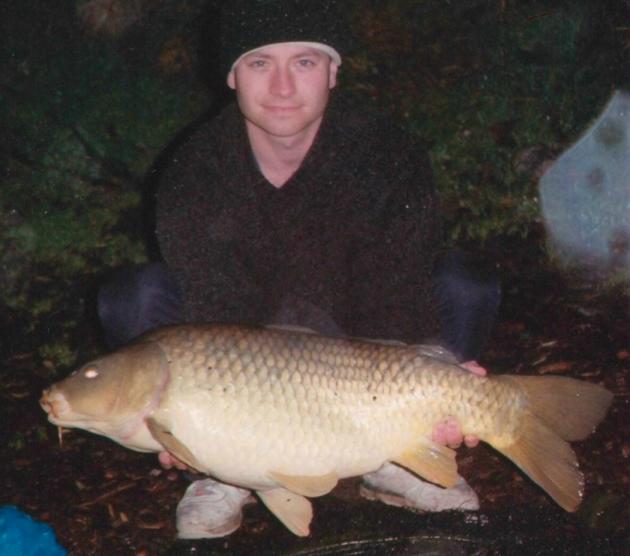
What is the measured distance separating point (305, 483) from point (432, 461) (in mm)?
340

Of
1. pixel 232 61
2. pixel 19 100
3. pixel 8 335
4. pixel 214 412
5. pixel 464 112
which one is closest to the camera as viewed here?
pixel 214 412

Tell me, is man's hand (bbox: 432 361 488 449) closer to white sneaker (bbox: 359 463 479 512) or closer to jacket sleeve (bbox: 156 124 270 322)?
white sneaker (bbox: 359 463 479 512)

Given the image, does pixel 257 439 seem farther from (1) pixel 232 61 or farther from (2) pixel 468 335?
(1) pixel 232 61

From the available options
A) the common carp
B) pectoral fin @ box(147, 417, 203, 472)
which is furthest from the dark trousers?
pectoral fin @ box(147, 417, 203, 472)

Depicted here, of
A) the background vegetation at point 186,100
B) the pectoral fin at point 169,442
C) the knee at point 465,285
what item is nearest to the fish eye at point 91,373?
the pectoral fin at point 169,442

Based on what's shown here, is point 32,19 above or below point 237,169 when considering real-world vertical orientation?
above

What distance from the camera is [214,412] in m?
2.12

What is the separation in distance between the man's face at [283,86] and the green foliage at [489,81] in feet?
8.22

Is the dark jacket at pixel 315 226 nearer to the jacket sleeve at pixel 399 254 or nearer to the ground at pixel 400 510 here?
the jacket sleeve at pixel 399 254

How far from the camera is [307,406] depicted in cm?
217

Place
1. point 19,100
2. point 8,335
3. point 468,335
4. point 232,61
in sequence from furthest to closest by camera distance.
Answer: point 19,100
point 8,335
point 468,335
point 232,61

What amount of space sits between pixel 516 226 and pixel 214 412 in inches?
126

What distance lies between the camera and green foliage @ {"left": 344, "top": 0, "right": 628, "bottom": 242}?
509 centimetres

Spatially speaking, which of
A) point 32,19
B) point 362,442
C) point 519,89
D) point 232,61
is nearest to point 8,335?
point 32,19
